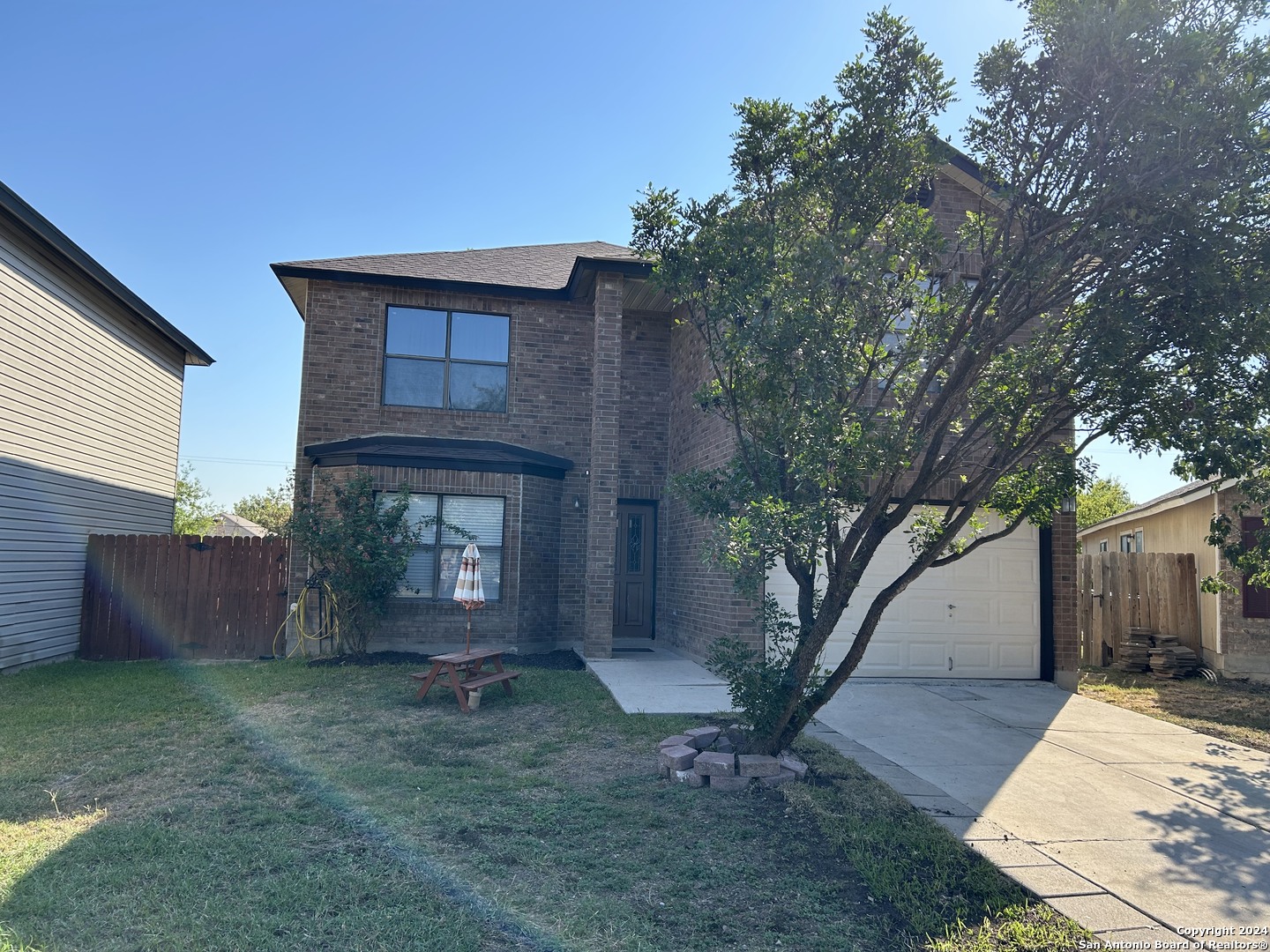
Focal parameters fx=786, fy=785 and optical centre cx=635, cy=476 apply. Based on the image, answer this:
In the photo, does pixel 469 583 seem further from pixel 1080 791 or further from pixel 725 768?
pixel 1080 791

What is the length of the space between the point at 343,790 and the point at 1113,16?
6705mm

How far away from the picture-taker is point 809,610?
5875 mm

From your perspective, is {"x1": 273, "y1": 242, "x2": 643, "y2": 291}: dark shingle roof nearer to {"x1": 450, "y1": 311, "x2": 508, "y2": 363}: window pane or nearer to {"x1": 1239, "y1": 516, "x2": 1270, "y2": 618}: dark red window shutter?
{"x1": 450, "y1": 311, "x2": 508, "y2": 363}: window pane

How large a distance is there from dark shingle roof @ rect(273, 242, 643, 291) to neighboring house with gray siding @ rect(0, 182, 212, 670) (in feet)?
9.00

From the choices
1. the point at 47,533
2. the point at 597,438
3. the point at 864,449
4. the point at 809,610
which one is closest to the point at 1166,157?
the point at 864,449

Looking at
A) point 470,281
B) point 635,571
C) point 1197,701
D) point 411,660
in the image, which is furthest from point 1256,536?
point 470,281

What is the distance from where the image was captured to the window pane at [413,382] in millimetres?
12461

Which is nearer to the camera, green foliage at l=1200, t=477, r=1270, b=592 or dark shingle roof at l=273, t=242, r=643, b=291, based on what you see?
green foliage at l=1200, t=477, r=1270, b=592

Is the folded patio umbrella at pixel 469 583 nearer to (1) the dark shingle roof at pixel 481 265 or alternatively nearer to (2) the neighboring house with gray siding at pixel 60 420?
(1) the dark shingle roof at pixel 481 265

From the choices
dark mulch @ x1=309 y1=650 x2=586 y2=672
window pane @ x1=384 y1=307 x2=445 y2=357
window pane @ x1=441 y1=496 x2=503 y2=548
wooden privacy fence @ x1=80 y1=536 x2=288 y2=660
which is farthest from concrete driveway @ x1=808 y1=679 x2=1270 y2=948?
wooden privacy fence @ x1=80 y1=536 x2=288 y2=660

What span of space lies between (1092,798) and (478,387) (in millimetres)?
9916

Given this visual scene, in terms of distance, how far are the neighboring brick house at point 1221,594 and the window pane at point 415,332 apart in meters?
11.2

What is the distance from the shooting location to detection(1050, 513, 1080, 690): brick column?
10070mm

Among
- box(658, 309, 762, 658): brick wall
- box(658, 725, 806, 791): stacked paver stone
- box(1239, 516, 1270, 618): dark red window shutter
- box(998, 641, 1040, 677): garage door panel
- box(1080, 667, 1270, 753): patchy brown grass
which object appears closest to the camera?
box(658, 725, 806, 791): stacked paver stone
